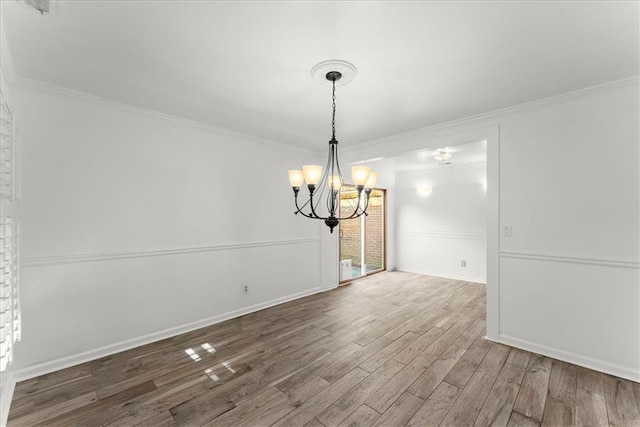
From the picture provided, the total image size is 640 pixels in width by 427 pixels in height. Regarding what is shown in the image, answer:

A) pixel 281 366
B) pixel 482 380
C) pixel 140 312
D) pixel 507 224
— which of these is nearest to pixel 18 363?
pixel 140 312

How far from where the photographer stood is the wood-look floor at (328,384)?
1.91 meters

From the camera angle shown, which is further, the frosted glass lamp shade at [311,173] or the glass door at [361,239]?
the glass door at [361,239]

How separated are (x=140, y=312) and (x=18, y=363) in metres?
0.90

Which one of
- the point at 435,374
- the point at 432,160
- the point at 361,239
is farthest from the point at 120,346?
the point at 432,160

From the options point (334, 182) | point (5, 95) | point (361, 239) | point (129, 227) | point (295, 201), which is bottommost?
point (361, 239)

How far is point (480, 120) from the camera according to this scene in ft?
10.2

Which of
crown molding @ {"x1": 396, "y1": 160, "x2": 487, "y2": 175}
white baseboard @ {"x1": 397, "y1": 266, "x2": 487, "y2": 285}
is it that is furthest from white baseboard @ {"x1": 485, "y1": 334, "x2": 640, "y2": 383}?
crown molding @ {"x1": 396, "y1": 160, "x2": 487, "y2": 175}

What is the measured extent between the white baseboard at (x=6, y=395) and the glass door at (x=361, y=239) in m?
4.29

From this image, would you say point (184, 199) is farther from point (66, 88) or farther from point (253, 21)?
Result: point (253, 21)

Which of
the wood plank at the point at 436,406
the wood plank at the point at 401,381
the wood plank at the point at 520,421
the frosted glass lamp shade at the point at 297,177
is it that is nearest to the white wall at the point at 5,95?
the frosted glass lamp shade at the point at 297,177

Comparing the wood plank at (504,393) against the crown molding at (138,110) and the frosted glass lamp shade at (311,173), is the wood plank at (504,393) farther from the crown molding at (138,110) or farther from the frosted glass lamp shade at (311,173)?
the crown molding at (138,110)

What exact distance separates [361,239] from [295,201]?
385cm

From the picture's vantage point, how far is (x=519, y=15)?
1.56m

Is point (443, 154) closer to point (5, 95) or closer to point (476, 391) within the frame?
point (476, 391)
